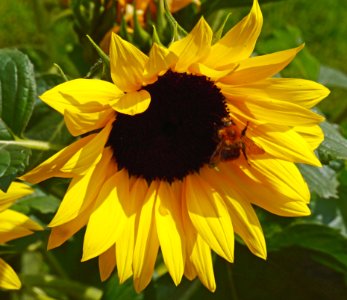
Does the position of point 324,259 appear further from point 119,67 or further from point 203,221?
point 119,67

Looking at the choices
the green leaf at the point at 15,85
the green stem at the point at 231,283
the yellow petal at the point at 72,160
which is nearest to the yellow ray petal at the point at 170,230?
the yellow petal at the point at 72,160

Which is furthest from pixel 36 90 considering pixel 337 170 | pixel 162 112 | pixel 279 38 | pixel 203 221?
pixel 279 38

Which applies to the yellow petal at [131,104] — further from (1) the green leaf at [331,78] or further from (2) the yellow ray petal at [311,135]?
(1) the green leaf at [331,78]

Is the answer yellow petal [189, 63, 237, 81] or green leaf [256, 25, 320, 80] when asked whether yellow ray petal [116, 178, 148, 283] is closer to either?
yellow petal [189, 63, 237, 81]

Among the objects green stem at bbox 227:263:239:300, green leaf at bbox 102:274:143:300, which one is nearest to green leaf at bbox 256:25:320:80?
green stem at bbox 227:263:239:300

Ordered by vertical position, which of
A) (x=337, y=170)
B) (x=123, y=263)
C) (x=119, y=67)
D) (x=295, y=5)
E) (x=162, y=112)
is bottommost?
(x=295, y=5)
